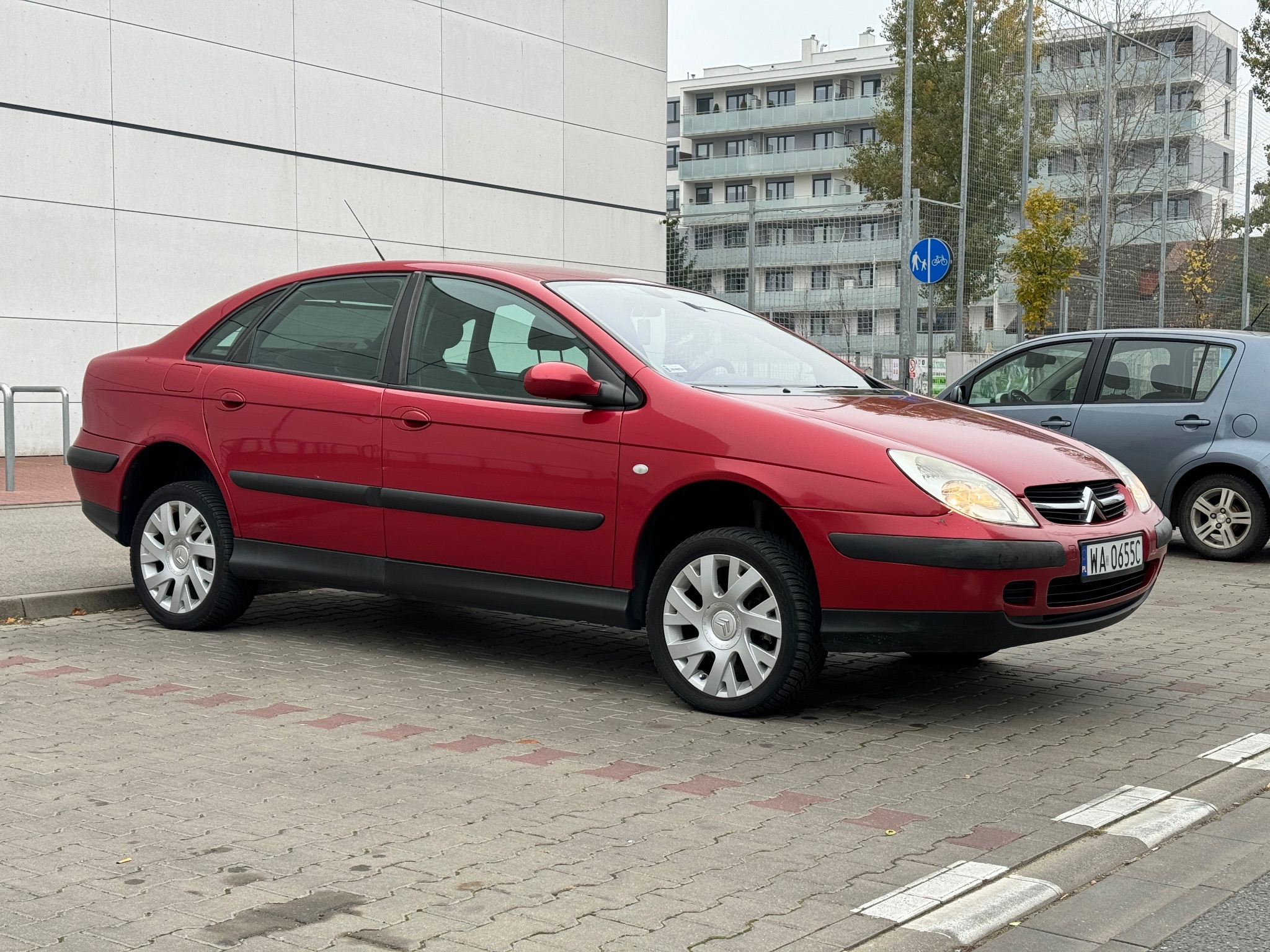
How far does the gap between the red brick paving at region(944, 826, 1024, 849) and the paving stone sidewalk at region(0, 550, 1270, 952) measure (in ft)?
A: 0.04

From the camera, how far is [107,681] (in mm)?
6199

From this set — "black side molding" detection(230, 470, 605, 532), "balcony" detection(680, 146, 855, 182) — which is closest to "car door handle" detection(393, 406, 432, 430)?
"black side molding" detection(230, 470, 605, 532)

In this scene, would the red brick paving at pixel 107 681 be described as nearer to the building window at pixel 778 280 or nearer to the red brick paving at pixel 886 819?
the red brick paving at pixel 886 819

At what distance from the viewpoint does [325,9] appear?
19953 mm

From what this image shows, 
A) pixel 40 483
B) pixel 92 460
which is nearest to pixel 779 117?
pixel 40 483

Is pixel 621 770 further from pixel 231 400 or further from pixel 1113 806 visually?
pixel 231 400

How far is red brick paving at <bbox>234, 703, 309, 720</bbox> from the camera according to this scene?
18.5 feet

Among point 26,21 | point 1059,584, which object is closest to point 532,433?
point 1059,584

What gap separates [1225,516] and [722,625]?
Answer: 21.4 feet

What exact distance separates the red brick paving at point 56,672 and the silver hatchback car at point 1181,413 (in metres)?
7.40

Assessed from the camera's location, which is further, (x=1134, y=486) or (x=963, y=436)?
(x=1134, y=486)

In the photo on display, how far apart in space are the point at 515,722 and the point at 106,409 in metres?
3.31

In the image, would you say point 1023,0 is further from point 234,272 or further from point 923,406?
point 923,406

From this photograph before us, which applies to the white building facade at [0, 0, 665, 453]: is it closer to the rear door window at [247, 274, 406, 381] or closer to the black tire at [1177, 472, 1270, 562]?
the rear door window at [247, 274, 406, 381]
